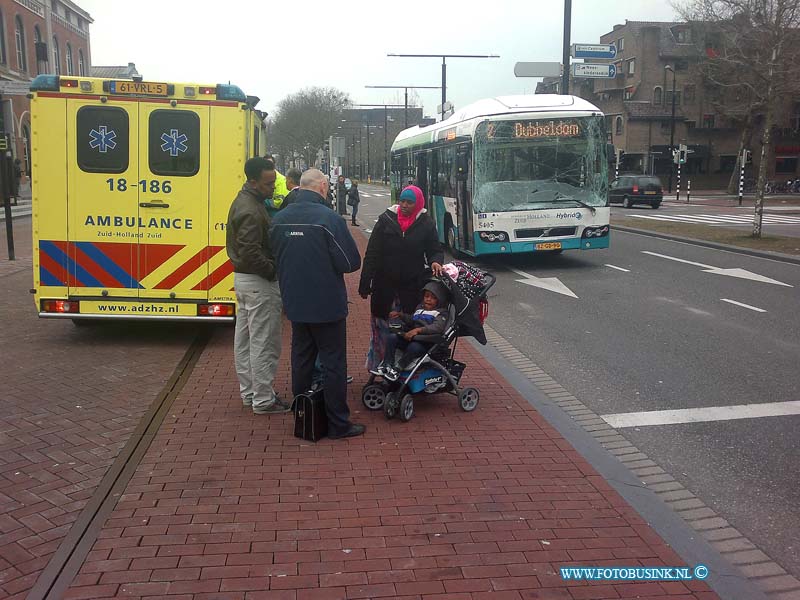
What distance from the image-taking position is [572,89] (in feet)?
232

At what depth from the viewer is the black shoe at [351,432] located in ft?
17.9

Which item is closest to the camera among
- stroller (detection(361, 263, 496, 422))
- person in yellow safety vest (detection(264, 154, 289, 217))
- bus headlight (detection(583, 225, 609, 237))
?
stroller (detection(361, 263, 496, 422))

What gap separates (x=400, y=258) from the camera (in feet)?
20.3

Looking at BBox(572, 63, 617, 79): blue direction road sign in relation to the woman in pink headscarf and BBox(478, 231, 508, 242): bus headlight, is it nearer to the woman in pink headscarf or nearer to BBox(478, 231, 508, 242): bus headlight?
BBox(478, 231, 508, 242): bus headlight

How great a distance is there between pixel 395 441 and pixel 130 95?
4694mm

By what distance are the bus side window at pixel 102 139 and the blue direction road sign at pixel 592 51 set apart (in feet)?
57.6

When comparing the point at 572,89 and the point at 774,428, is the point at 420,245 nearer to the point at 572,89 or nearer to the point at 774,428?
the point at 774,428

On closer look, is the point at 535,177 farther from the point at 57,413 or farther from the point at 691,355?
the point at 57,413

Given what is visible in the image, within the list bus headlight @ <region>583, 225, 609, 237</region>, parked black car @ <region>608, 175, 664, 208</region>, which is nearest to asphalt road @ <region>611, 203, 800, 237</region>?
parked black car @ <region>608, 175, 664, 208</region>

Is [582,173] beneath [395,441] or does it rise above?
above

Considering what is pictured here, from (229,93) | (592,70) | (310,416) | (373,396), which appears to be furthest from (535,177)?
(310,416)

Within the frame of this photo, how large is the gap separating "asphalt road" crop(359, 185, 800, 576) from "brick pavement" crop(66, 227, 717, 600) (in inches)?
31.9

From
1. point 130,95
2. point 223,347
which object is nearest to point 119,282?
point 223,347

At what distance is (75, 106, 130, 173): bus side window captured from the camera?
788 cm
